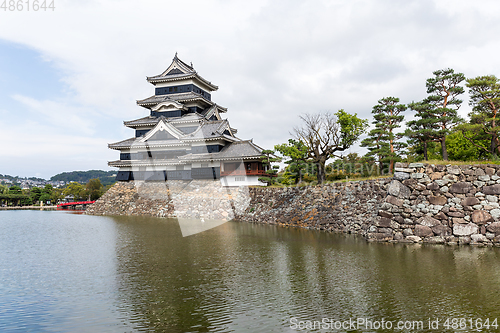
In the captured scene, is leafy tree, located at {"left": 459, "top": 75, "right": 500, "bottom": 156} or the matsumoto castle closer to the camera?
leafy tree, located at {"left": 459, "top": 75, "right": 500, "bottom": 156}

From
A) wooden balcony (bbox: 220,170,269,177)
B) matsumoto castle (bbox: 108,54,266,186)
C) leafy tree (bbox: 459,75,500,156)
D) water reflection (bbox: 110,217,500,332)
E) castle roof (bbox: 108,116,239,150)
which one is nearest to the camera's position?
water reflection (bbox: 110,217,500,332)

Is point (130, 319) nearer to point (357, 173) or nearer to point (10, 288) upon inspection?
point (10, 288)

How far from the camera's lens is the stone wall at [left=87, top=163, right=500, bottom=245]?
13.9 meters

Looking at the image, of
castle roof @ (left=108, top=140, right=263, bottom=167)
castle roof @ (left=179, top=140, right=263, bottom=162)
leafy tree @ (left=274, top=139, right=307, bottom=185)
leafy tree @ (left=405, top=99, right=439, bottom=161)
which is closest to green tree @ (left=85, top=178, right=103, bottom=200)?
castle roof @ (left=108, top=140, right=263, bottom=167)

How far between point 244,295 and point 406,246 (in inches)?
381

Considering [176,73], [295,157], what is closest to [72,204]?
[176,73]

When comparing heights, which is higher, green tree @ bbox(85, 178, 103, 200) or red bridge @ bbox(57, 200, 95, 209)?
green tree @ bbox(85, 178, 103, 200)

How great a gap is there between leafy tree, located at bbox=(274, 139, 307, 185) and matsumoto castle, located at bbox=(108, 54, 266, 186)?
2991mm

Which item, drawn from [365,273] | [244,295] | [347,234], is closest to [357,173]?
[347,234]

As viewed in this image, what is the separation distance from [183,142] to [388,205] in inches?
871

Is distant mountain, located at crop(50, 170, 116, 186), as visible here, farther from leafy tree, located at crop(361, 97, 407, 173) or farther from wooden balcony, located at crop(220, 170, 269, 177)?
leafy tree, located at crop(361, 97, 407, 173)

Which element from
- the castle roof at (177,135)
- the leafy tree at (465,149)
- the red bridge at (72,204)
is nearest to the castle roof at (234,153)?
the castle roof at (177,135)

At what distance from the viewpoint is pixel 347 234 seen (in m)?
17.7

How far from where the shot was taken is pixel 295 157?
24062 millimetres
